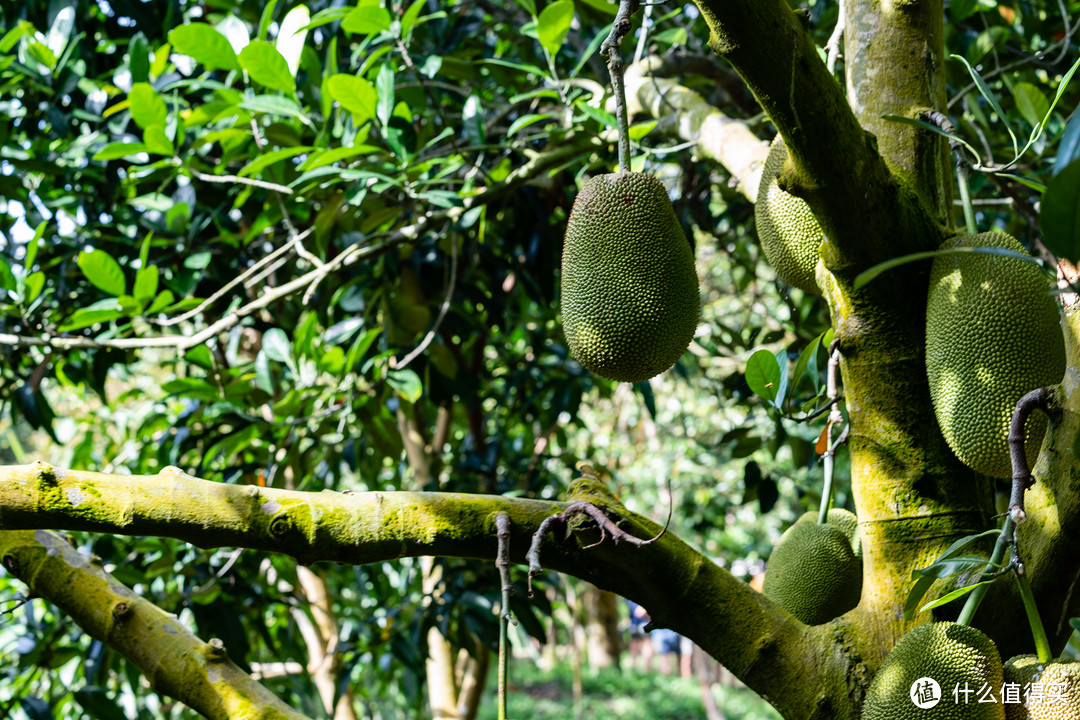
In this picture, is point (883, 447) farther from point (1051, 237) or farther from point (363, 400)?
point (363, 400)

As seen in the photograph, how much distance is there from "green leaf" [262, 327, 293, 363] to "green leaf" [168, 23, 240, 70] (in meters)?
0.42

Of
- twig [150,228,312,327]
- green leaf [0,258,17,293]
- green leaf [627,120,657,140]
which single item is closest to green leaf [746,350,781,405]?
green leaf [627,120,657,140]

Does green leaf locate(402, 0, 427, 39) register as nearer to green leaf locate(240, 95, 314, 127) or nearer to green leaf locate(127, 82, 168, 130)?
green leaf locate(240, 95, 314, 127)

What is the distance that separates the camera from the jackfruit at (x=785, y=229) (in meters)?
0.86

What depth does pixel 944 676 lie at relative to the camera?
63 cm

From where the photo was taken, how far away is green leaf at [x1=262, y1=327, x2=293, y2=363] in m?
1.42

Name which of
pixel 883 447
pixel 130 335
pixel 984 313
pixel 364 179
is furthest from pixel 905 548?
pixel 130 335

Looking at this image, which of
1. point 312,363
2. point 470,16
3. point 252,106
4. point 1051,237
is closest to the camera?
point 1051,237

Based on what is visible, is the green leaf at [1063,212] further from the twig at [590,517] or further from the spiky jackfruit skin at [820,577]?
the spiky jackfruit skin at [820,577]

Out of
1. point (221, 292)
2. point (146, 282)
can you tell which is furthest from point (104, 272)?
point (221, 292)

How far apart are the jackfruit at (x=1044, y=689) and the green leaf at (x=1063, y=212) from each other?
0.35m

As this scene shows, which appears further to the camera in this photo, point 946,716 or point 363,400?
point 363,400

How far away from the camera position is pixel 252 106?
115 centimetres

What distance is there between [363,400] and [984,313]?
3.27ft
